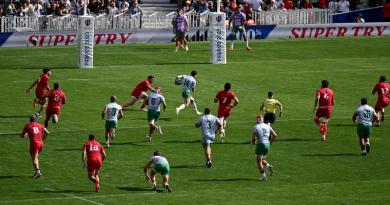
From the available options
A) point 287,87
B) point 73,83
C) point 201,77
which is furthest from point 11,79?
point 287,87

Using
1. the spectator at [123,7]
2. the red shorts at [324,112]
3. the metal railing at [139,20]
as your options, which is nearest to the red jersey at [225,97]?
the red shorts at [324,112]

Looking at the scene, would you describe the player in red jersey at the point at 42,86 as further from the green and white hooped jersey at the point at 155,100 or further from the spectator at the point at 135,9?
the spectator at the point at 135,9

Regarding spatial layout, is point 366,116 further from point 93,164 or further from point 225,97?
point 93,164

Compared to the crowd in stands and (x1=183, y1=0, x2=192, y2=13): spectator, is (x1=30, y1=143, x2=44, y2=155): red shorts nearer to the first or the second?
the crowd in stands

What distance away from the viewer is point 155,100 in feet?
145

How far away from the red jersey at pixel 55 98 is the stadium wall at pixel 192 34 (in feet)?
Result: 73.2

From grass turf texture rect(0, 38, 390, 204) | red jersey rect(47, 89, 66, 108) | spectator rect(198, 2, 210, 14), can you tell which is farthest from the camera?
spectator rect(198, 2, 210, 14)

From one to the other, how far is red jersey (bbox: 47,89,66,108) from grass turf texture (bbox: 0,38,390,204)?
1.37 m

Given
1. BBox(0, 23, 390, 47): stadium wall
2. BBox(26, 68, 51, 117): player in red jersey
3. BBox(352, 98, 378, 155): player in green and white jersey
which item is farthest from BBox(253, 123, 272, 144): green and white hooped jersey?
BBox(0, 23, 390, 47): stadium wall

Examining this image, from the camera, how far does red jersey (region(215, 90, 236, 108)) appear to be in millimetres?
44188

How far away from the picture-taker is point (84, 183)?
38.6 m

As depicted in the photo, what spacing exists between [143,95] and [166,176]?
13.6 meters

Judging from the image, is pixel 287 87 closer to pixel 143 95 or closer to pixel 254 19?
pixel 143 95

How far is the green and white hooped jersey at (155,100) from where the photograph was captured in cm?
4397
